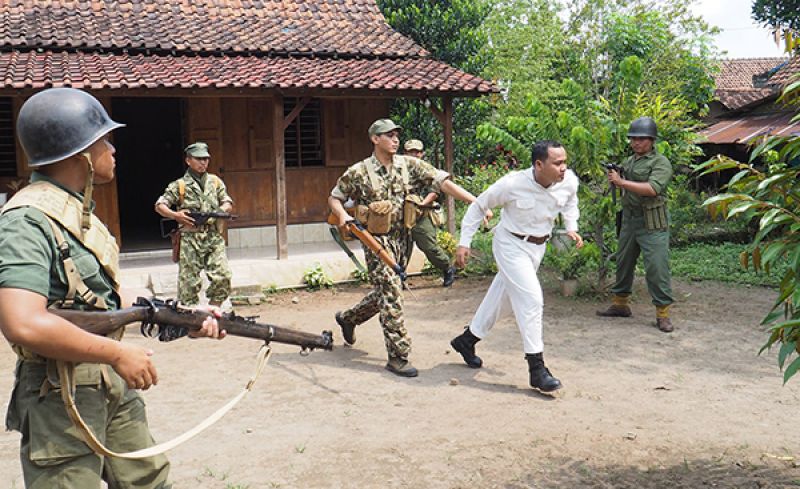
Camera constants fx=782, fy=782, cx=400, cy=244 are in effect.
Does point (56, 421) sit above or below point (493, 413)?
above

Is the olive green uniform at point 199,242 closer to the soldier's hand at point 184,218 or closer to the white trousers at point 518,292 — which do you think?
Answer: the soldier's hand at point 184,218

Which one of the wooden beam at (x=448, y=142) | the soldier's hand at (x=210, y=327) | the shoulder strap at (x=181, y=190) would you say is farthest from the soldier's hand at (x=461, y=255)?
the wooden beam at (x=448, y=142)

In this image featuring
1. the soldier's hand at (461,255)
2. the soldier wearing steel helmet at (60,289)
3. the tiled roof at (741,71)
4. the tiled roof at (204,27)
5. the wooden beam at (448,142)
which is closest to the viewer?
the soldier wearing steel helmet at (60,289)

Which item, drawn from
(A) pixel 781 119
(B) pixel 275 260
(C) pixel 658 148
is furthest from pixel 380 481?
(A) pixel 781 119

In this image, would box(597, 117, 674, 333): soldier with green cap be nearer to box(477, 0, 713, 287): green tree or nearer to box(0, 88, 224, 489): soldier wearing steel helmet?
box(477, 0, 713, 287): green tree

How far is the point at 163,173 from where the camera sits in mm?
17562

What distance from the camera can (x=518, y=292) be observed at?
6074 mm

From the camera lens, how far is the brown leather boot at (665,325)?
8.02 meters

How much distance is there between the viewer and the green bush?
11.2 metres

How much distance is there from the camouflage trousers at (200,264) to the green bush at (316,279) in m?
2.91

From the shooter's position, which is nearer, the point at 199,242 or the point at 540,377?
the point at 540,377

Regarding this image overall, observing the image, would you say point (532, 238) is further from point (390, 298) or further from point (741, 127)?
point (741, 127)

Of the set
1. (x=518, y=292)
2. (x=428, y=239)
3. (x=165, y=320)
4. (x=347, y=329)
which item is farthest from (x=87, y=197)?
(x=428, y=239)

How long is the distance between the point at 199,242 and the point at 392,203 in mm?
2571
